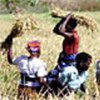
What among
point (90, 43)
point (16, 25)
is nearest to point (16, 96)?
point (16, 25)

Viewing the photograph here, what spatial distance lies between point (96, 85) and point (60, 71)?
527 mm

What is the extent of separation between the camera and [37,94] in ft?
23.4

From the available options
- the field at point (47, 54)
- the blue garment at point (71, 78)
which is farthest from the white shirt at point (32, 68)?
the field at point (47, 54)

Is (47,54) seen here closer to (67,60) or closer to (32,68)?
(67,60)

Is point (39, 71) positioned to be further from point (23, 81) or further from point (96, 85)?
point (96, 85)

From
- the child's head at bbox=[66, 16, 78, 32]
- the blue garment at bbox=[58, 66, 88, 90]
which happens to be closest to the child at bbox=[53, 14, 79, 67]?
the child's head at bbox=[66, 16, 78, 32]

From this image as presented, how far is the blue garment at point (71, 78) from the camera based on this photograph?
23.6ft

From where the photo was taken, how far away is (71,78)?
23.6ft

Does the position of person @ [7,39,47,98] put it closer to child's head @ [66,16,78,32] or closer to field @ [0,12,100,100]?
field @ [0,12,100,100]

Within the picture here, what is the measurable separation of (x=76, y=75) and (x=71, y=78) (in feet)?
0.17

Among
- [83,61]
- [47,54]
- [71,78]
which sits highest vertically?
[83,61]

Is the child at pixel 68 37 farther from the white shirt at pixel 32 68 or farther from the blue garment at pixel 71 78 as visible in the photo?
the white shirt at pixel 32 68

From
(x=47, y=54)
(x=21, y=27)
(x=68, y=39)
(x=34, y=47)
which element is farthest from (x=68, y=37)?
(x=47, y=54)

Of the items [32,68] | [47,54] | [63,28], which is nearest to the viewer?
[32,68]
